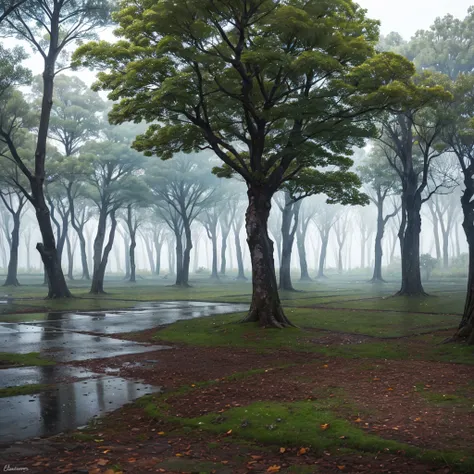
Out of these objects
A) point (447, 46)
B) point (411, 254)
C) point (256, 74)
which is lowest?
point (411, 254)

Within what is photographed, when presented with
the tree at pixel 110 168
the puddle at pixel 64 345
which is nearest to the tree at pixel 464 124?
the puddle at pixel 64 345

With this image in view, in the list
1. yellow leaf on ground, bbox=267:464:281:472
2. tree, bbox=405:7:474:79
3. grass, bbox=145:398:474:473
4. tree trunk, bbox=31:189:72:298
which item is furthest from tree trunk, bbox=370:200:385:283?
yellow leaf on ground, bbox=267:464:281:472

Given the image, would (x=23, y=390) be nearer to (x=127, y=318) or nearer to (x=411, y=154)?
(x=127, y=318)

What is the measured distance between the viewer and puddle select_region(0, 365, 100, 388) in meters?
8.91

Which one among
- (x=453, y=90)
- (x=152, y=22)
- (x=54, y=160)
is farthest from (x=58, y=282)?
(x=453, y=90)

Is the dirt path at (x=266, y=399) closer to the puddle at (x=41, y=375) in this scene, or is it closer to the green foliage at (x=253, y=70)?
the puddle at (x=41, y=375)

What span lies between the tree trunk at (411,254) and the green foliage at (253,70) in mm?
13242

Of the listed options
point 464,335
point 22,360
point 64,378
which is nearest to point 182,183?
point 464,335

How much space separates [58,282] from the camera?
2895 centimetres

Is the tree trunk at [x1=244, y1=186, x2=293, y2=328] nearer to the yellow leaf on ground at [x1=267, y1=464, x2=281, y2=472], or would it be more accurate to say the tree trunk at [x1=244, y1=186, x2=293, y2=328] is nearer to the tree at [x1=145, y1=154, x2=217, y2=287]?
the yellow leaf on ground at [x1=267, y1=464, x2=281, y2=472]

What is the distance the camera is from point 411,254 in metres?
30.2

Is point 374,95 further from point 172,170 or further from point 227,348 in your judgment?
point 172,170

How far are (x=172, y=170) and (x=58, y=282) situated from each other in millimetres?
20663

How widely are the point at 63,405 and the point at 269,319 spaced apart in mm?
9285
